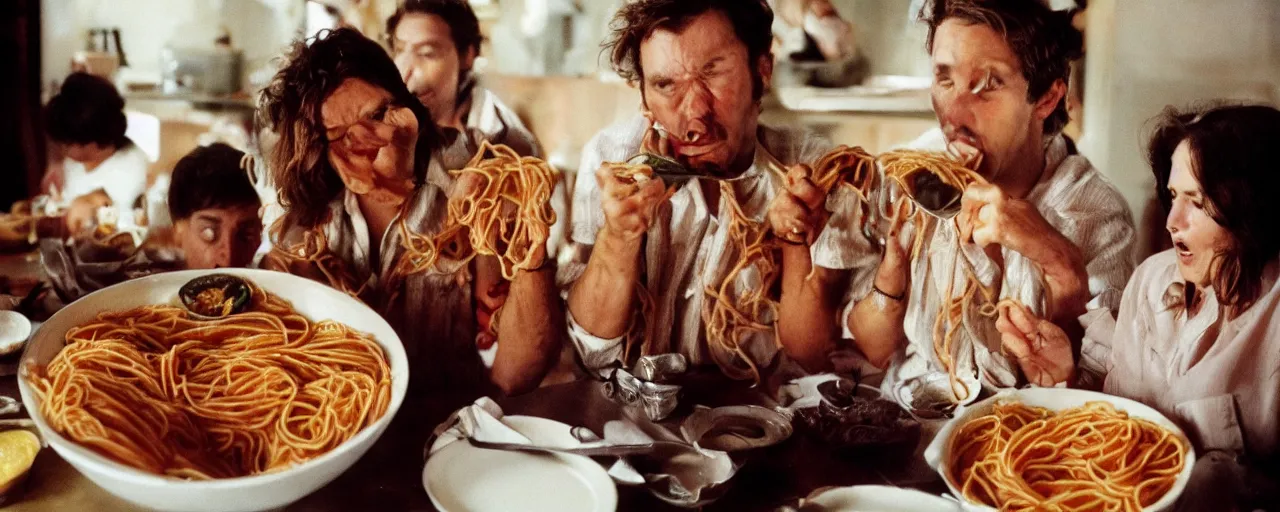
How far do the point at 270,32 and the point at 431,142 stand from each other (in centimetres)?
42

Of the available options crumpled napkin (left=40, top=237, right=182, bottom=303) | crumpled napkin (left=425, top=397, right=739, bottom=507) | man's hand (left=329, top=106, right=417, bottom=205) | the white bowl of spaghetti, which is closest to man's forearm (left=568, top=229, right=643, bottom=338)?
crumpled napkin (left=425, top=397, right=739, bottom=507)

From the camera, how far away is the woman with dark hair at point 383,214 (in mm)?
2066

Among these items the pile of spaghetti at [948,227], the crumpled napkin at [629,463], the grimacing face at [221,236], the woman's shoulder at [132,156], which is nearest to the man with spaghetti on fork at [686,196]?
the pile of spaghetti at [948,227]

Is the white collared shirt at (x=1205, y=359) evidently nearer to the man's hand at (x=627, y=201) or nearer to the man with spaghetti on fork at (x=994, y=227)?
the man with spaghetti on fork at (x=994, y=227)

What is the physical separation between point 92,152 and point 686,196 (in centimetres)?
141

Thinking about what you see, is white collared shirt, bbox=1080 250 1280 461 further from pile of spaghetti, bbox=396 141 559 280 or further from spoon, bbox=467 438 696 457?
pile of spaghetti, bbox=396 141 559 280

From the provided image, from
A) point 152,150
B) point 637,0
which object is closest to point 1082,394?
point 637,0

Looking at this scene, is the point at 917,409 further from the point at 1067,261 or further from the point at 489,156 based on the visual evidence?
the point at 489,156

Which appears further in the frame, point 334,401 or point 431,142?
point 431,142

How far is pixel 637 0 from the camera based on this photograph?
6.64 feet

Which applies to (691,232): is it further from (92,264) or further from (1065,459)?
(92,264)

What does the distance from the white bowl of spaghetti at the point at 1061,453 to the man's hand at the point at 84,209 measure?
78.2 inches

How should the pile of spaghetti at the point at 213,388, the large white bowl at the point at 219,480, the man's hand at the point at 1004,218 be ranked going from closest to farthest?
the large white bowl at the point at 219,480 → the pile of spaghetti at the point at 213,388 → the man's hand at the point at 1004,218

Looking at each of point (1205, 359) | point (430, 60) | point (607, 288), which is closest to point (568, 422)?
point (607, 288)
